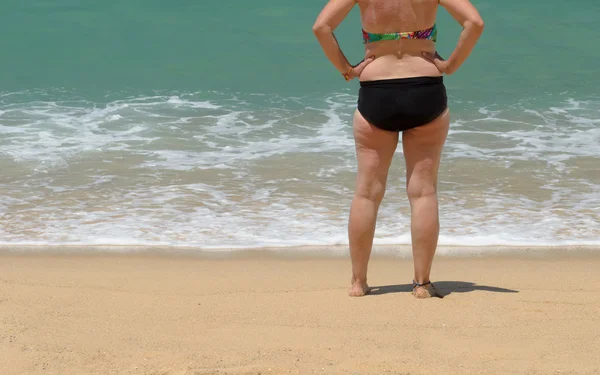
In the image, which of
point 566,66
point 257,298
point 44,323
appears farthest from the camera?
point 566,66

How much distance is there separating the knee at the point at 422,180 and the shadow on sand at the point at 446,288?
1.77 ft

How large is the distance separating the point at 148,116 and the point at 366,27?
5.97 m

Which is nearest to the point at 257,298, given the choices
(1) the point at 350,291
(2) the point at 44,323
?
(1) the point at 350,291

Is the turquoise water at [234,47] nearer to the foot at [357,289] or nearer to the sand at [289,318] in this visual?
the sand at [289,318]

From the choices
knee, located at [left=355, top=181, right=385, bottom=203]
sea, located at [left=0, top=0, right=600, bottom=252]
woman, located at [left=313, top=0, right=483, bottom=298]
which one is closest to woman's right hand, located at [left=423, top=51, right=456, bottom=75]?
woman, located at [left=313, top=0, right=483, bottom=298]

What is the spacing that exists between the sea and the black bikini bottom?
1.67 meters

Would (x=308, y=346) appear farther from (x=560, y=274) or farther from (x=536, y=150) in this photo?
(x=536, y=150)

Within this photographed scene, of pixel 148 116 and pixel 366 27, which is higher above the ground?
pixel 366 27

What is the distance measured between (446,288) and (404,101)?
1130 millimetres

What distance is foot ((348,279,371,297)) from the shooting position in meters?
4.60

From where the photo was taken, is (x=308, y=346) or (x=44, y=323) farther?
(x=44, y=323)

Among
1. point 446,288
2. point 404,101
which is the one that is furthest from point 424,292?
point 404,101

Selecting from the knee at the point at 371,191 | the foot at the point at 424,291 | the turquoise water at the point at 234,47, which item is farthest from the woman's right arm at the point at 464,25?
the turquoise water at the point at 234,47

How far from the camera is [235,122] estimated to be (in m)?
9.65
